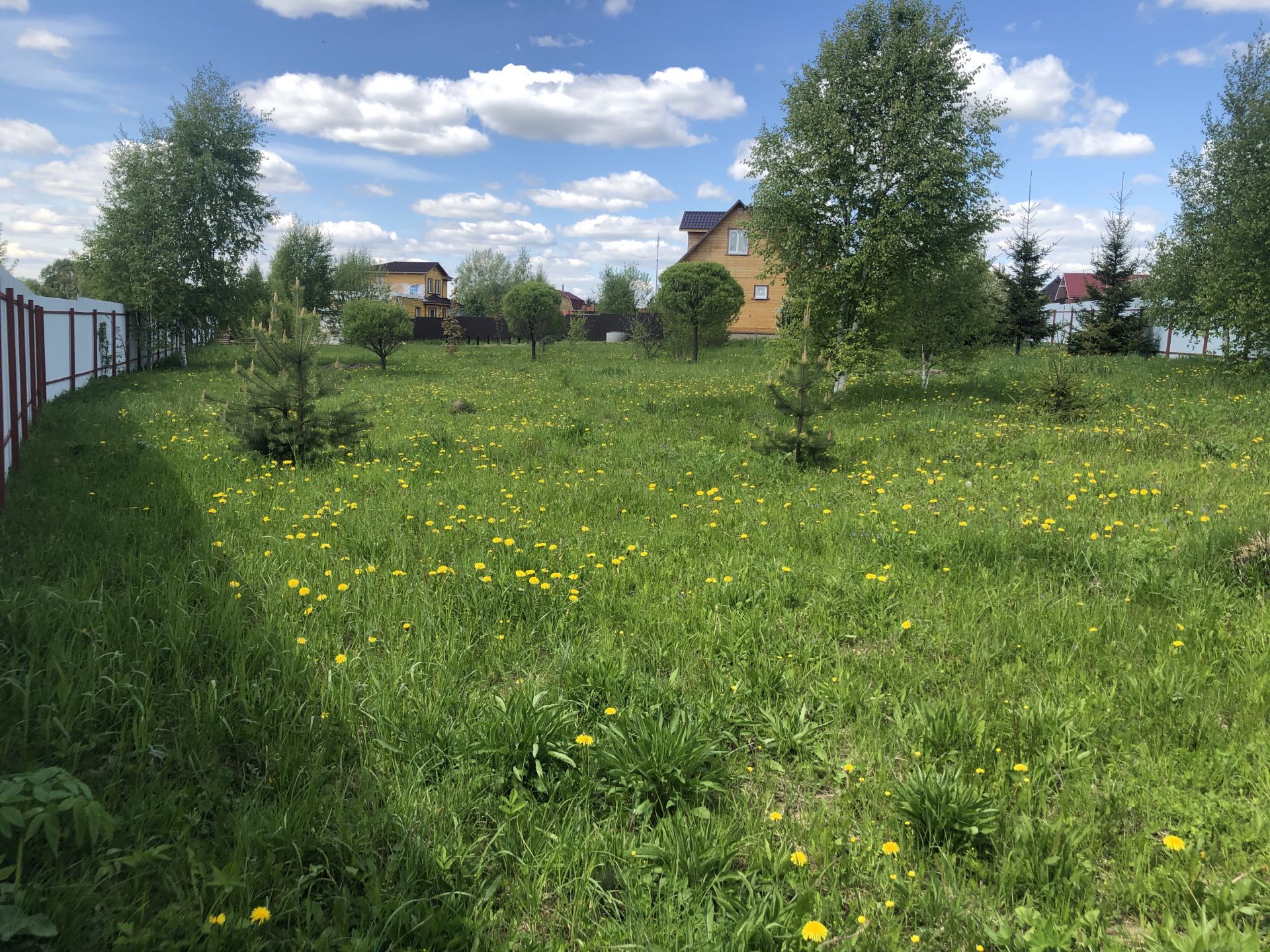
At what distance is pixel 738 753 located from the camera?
304cm

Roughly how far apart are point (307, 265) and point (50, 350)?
2735cm

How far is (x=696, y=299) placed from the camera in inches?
1063

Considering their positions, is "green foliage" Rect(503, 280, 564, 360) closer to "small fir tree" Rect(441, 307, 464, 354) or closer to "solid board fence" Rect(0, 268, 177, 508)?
"small fir tree" Rect(441, 307, 464, 354)

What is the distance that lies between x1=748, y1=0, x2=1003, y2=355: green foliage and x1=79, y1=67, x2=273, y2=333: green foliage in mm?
20574

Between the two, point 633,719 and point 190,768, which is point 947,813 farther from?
point 190,768

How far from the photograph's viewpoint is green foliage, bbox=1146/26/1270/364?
50.0ft

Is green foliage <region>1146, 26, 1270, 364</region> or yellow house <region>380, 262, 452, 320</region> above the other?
yellow house <region>380, 262, 452, 320</region>

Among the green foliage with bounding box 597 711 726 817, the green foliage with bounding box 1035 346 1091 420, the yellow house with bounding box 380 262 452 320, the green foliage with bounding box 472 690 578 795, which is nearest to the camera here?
the green foliage with bounding box 597 711 726 817

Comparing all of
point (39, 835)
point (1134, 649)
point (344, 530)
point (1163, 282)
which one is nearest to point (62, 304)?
point (344, 530)

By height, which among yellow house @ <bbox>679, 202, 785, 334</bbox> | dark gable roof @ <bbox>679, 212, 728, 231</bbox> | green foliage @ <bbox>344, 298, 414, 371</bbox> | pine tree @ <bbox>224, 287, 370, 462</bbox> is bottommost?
pine tree @ <bbox>224, 287, 370, 462</bbox>

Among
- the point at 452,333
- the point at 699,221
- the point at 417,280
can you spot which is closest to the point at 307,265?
the point at 452,333

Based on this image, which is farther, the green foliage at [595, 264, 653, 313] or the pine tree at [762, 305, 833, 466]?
the green foliage at [595, 264, 653, 313]

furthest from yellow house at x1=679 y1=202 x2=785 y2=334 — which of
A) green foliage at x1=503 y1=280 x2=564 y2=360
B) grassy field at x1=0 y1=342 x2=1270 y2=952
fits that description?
grassy field at x1=0 y1=342 x2=1270 y2=952

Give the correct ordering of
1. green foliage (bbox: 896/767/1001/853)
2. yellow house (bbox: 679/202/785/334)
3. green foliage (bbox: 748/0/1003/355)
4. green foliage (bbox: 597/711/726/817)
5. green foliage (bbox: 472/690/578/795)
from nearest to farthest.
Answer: green foliage (bbox: 896/767/1001/853) < green foliage (bbox: 597/711/726/817) < green foliage (bbox: 472/690/578/795) < green foliage (bbox: 748/0/1003/355) < yellow house (bbox: 679/202/785/334)
